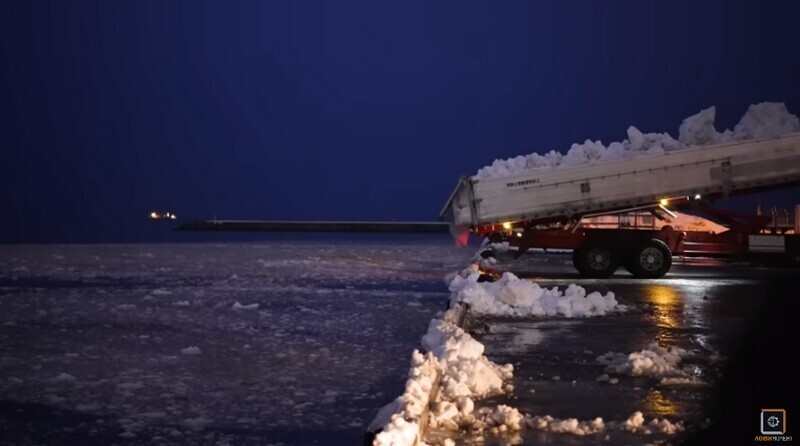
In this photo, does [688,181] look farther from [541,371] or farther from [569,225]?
[541,371]

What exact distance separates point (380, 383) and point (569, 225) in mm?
13376

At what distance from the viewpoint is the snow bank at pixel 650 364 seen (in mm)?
9406

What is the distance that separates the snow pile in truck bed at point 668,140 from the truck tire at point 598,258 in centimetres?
202

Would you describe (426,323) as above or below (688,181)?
below

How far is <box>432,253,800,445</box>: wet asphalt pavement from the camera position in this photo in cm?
754

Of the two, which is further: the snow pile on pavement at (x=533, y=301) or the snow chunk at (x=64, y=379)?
the snow pile on pavement at (x=533, y=301)

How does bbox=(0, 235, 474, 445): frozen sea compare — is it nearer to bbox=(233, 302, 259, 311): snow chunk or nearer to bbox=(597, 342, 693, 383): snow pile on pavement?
bbox=(233, 302, 259, 311): snow chunk

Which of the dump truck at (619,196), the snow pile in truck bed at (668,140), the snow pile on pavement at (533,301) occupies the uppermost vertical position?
the snow pile in truck bed at (668,140)

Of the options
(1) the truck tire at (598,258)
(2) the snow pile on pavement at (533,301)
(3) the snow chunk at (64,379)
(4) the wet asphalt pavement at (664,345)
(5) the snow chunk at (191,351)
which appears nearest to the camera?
(4) the wet asphalt pavement at (664,345)

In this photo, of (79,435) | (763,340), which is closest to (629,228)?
(763,340)

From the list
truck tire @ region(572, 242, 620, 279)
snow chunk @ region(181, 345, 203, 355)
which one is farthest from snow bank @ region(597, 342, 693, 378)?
truck tire @ region(572, 242, 620, 279)

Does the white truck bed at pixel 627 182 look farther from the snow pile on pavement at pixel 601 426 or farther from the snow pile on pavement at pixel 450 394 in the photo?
the snow pile on pavement at pixel 601 426

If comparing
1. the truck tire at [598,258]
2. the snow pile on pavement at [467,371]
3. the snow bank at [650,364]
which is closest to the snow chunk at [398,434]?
the snow pile on pavement at [467,371]

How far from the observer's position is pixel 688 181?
70.2 ft
